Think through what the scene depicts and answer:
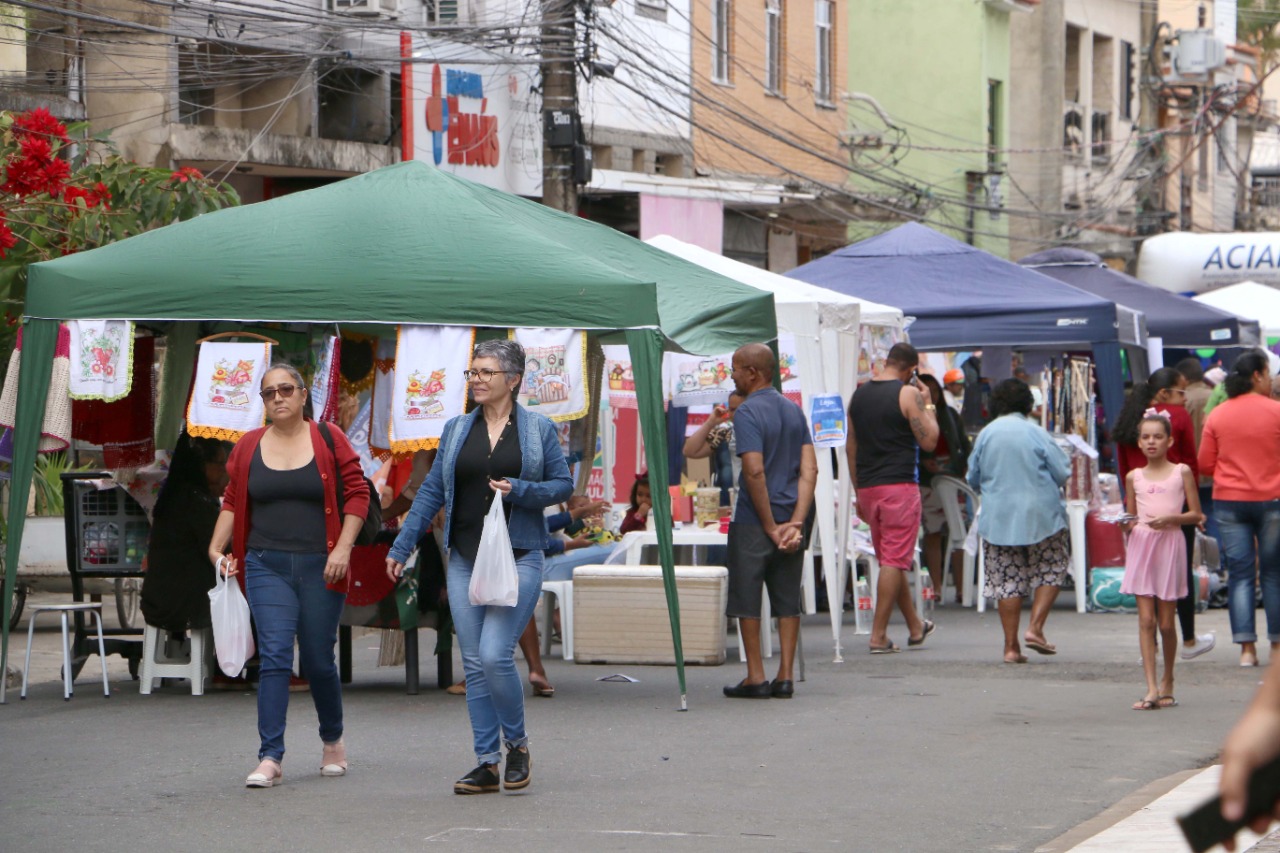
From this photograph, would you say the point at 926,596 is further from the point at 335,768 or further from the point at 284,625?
the point at 284,625

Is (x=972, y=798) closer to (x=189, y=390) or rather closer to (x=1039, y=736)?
(x=1039, y=736)

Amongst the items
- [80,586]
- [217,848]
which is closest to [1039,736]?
[217,848]

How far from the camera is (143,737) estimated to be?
9555 mm

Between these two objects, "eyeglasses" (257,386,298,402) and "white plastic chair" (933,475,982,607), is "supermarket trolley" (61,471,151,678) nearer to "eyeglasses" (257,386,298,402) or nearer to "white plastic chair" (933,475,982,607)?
"eyeglasses" (257,386,298,402)

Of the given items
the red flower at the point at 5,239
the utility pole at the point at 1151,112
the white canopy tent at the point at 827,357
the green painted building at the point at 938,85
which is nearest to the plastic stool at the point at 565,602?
the white canopy tent at the point at 827,357

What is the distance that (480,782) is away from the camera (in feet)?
25.7

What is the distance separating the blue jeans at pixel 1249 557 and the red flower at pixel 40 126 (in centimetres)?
722

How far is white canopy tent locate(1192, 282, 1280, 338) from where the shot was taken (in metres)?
26.3

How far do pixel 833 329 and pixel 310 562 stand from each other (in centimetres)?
646

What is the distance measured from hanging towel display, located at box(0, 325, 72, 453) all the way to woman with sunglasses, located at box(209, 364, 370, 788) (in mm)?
2810

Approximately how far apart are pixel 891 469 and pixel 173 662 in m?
5.01

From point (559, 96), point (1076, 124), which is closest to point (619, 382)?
point (559, 96)

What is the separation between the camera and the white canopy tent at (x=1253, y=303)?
26.3 m

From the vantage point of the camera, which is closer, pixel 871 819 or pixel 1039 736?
pixel 871 819
